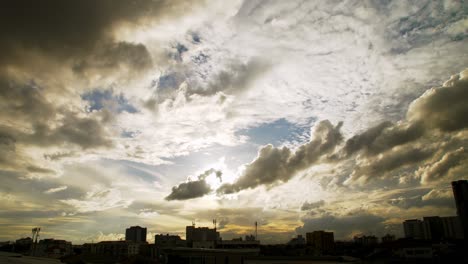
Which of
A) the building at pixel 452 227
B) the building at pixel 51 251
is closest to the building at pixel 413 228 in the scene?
the building at pixel 452 227

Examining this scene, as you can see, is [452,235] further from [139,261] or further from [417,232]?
[139,261]

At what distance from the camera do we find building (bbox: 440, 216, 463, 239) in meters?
160

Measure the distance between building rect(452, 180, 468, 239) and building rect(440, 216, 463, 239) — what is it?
9.13m

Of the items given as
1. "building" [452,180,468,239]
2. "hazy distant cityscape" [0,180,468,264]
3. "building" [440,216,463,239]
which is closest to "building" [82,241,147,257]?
"hazy distant cityscape" [0,180,468,264]

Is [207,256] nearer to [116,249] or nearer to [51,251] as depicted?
[116,249]

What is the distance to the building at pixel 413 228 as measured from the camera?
174500 millimetres

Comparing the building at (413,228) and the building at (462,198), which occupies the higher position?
the building at (462,198)

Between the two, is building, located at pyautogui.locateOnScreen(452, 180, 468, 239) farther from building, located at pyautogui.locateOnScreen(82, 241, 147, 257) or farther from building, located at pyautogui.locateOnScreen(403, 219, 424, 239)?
building, located at pyautogui.locateOnScreen(82, 241, 147, 257)

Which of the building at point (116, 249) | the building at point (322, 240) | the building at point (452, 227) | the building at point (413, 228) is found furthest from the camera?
the building at point (413, 228)

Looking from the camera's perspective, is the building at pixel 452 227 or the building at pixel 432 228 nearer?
the building at pixel 452 227

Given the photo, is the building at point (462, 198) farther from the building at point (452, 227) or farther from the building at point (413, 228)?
the building at point (413, 228)

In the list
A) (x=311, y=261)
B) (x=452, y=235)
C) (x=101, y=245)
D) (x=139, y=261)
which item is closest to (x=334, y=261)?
(x=311, y=261)

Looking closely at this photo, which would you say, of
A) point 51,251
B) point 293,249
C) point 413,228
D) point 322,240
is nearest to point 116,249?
point 51,251

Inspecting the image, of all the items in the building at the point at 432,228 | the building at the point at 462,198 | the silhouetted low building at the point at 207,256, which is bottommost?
the silhouetted low building at the point at 207,256
